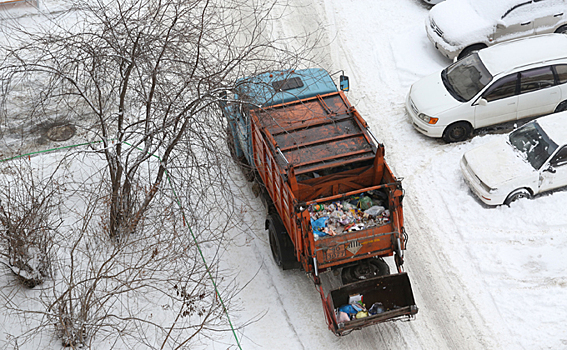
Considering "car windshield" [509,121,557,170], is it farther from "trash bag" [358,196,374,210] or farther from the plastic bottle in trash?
the plastic bottle in trash

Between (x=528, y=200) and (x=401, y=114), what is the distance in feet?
13.0

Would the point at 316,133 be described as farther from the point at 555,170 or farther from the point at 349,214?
the point at 555,170

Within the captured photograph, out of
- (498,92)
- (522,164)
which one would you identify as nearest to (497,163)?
(522,164)

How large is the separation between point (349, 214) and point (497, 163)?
12.7 feet

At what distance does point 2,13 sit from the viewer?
1741 cm

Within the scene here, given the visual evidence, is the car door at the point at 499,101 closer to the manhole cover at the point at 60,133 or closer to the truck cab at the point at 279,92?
the truck cab at the point at 279,92

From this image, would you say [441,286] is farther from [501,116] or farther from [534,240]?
[501,116]

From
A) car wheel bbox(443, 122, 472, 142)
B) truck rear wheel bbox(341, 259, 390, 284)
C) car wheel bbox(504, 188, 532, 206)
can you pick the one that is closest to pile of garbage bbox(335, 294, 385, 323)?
truck rear wheel bbox(341, 259, 390, 284)

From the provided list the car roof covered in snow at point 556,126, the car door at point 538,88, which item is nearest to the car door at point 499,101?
the car door at point 538,88

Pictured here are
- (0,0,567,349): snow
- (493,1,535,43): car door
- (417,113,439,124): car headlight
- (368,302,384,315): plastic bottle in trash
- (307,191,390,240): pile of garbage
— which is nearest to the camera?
(368,302,384,315): plastic bottle in trash

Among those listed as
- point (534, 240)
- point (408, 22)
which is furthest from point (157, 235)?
point (408, 22)

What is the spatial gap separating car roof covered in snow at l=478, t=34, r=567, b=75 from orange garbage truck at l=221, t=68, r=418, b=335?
4548mm

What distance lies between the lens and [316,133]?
10.1 m

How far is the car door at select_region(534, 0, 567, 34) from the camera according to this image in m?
15.0
